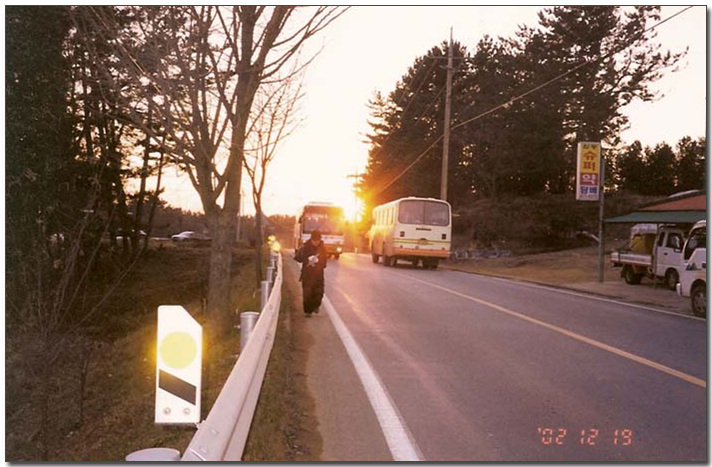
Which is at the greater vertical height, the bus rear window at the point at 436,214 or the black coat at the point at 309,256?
the bus rear window at the point at 436,214

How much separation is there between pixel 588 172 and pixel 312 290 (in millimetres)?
14221

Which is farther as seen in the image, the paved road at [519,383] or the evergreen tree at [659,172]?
the evergreen tree at [659,172]

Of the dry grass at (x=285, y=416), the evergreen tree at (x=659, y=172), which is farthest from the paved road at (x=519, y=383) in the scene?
the evergreen tree at (x=659, y=172)

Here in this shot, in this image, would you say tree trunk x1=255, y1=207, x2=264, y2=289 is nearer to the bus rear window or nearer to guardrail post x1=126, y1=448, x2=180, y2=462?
the bus rear window

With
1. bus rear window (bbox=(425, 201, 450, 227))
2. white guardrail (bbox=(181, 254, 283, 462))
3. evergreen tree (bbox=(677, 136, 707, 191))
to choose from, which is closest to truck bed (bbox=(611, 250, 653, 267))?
evergreen tree (bbox=(677, 136, 707, 191))

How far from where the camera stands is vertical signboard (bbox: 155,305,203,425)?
4785mm

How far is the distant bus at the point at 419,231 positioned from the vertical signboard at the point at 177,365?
27426 millimetres

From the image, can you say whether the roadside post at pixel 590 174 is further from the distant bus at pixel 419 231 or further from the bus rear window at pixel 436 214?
the bus rear window at pixel 436 214

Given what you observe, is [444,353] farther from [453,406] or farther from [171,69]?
[171,69]

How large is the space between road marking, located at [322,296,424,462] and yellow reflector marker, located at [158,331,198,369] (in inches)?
69.1

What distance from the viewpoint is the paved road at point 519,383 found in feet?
18.5

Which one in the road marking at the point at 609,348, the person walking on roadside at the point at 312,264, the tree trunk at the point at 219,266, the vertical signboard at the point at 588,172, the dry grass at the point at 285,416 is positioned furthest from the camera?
the vertical signboard at the point at 588,172

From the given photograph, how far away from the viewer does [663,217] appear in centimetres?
2033

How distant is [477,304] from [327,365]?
777 centimetres
